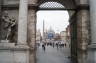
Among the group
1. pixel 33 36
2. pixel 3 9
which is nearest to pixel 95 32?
pixel 33 36

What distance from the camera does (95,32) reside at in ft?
41.4

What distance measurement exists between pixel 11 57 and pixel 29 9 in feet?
12.5

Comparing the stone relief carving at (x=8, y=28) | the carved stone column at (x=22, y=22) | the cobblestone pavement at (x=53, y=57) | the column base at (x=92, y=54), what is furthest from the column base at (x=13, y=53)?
the cobblestone pavement at (x=53, y=57)

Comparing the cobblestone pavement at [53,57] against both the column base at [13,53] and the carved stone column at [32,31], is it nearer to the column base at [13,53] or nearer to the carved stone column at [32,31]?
the carved stone column at [32,31]

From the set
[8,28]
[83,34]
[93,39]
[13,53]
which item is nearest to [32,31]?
[8,28]

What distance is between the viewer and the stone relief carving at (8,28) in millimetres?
13336

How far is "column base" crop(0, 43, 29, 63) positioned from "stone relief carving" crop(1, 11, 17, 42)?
63cm

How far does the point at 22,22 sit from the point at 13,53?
213 cm

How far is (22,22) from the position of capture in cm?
1312

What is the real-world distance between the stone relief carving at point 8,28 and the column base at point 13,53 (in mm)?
634

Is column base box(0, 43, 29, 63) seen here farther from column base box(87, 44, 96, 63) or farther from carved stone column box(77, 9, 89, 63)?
column base box(87, 44, 96, 63)

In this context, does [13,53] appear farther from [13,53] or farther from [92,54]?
[92,54]

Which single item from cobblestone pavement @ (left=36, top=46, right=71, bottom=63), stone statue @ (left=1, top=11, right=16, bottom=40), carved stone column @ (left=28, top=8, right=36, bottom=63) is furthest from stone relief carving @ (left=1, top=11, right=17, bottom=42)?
cobblestone pavement @ (left=36, top=46, right=71, bottom=63)

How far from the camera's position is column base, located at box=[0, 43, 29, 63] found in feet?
41.4
